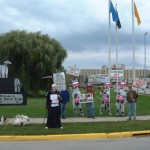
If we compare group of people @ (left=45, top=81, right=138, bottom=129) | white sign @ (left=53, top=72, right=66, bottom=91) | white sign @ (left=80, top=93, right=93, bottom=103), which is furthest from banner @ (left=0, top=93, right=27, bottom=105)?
white sign @ (left=80, top=93, right=93, bottom=103)

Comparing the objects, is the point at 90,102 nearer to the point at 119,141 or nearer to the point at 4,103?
the point at 4,103

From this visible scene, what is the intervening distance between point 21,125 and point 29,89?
2880 cm

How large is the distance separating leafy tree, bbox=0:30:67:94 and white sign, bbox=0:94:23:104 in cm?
2697

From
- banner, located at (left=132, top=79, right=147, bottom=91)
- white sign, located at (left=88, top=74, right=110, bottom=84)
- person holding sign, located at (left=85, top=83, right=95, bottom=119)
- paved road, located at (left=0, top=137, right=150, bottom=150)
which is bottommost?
paved road, located at (left=0, top=137, right=150, bottom=150)

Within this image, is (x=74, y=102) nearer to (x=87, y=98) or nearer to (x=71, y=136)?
(x=87, y=98)

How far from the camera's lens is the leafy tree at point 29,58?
148 ft

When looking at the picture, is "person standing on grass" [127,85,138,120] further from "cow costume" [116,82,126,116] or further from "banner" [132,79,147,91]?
"cow costume" [116,82,126,116]

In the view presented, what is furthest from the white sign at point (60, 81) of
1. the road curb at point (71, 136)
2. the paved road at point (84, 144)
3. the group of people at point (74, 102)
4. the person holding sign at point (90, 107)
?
the paved road at point (84, 144)

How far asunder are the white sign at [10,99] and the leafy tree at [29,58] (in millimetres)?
26969

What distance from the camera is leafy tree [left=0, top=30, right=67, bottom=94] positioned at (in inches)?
1780

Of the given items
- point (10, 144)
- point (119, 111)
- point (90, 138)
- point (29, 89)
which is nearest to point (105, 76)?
point (119, 111)

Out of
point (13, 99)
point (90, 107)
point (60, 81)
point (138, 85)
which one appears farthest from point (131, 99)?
point (13, 99)

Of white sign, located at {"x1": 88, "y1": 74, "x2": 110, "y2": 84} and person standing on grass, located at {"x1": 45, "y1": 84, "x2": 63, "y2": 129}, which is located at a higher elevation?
white sign, located at {"x1": 88, "y1": 74, "x2": 110, "y2": 84}

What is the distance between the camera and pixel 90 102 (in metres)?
20.3
